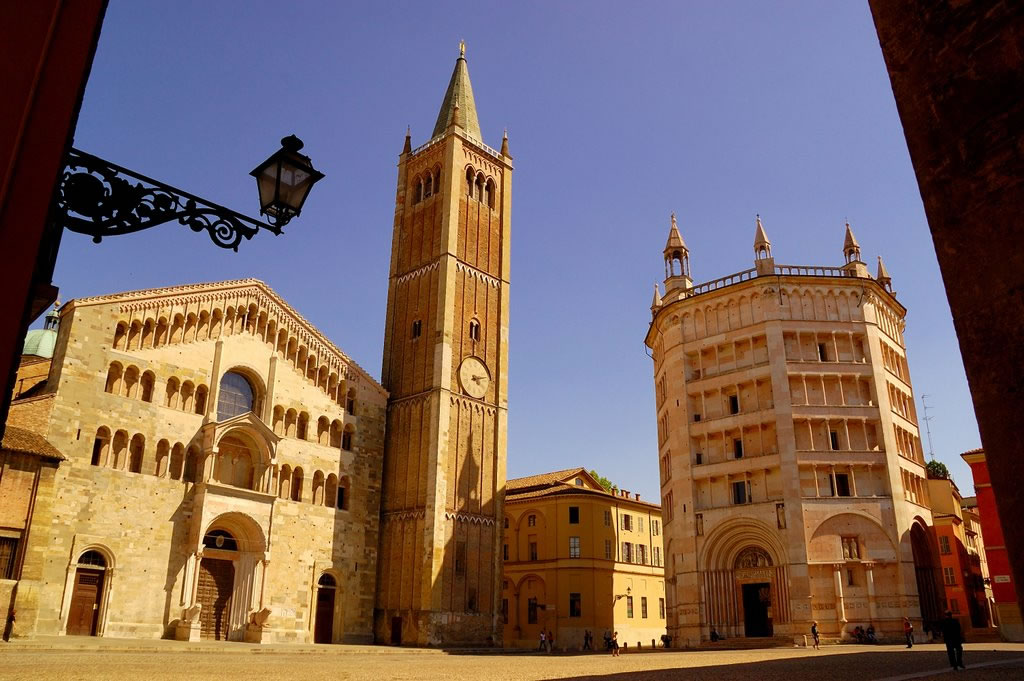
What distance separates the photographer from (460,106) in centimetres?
5197

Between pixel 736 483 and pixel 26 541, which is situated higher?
pixel 736 483

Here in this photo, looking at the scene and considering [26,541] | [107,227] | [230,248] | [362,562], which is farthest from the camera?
[362,562]

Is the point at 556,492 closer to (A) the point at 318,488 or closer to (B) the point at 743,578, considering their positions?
(B) the point at 743,578

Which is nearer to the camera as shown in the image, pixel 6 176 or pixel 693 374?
pixel 6 176

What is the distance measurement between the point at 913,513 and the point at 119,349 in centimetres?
4054

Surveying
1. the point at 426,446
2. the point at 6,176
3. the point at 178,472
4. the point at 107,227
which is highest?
the point at 426,446

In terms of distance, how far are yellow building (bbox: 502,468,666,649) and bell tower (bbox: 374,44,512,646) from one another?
37.6 feet

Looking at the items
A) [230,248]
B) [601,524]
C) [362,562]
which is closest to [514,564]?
[601,524]

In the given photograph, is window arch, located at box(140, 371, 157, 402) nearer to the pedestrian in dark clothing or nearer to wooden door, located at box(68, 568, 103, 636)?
wooden door, located at box(68, 568, 103, 636)

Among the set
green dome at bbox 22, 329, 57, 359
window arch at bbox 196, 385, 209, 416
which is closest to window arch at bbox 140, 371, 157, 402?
window arch at bbox 196, 385, 209, 416

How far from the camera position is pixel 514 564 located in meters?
56.8

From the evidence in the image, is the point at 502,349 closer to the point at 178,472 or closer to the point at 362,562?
the point at 362,562

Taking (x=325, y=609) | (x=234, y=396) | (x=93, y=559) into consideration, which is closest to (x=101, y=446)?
(x=93, y=559)

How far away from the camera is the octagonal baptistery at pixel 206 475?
29.9 m
